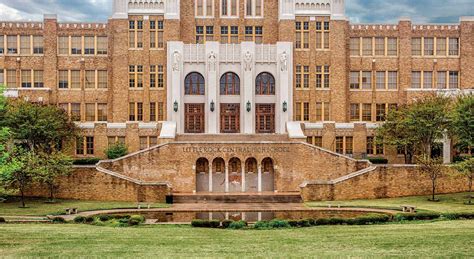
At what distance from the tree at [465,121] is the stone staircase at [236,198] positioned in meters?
13.2

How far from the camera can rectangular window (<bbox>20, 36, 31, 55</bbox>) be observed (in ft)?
210

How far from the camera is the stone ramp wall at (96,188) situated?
1881 inches

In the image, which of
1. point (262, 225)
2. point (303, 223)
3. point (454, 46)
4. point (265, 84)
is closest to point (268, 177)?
point (265, 84)

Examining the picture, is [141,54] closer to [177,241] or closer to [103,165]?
[103,165]

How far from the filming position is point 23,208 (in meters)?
41.8

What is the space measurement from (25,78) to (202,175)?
23189 mm

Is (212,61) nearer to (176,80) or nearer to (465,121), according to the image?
(176,80)

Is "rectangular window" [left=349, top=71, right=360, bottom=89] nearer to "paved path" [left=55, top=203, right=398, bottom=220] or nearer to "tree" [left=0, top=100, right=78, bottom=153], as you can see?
"paved path" [left=55, top=203, right=398, bottom=220]

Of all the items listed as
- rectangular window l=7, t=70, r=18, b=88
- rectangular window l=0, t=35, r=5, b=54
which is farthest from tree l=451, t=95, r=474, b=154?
rectangular window l=0, t=35, r=5, b=54

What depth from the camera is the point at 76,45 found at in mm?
64188

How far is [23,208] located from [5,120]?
952 centimetres

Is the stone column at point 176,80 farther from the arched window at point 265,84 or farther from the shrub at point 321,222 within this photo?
the shrub at point 321,222

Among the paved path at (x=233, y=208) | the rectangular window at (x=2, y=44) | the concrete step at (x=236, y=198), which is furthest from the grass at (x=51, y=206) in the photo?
the rectangular window at (x=2, y=44)

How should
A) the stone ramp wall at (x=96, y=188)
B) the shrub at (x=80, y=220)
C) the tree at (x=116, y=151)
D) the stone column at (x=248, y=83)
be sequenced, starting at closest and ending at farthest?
the shrub at (x=80, y=220), the stone ramp wall at (x=96, y=188), the tree at (x=116, y=151), the stone column at (x=248, y=83)
